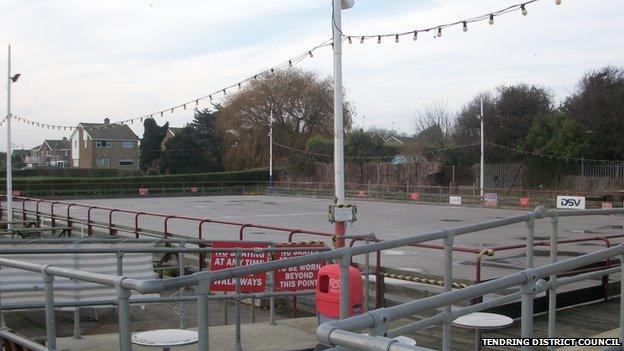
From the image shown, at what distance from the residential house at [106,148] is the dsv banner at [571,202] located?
220ft

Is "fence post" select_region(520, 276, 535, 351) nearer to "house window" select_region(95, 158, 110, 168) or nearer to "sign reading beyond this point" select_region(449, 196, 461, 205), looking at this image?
"sign reading beyond this point" select_region(449, 196, 461, 205)

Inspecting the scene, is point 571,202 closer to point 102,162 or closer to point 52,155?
point 102,162

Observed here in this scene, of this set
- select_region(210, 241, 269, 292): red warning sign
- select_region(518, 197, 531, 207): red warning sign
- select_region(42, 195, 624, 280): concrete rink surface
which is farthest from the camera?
select_region(518, 197, 531, 207): red warning sign

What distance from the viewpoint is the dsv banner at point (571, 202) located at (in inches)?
1299

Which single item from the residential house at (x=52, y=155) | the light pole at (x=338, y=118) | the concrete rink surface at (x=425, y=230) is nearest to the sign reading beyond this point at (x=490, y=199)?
the concrete rink surface at (x=425, y=230)

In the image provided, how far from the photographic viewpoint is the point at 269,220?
3102cm

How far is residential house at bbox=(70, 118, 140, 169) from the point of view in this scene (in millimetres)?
90375

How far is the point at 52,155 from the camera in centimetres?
11938

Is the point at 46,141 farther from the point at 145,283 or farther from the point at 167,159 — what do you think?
the point at 145,283

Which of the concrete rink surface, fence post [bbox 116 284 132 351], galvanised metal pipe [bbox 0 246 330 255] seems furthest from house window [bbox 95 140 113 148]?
fence post [bbox 116 284 132 351]

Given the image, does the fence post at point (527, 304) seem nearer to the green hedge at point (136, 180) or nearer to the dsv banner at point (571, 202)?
the dsv banner at point (571, 202)

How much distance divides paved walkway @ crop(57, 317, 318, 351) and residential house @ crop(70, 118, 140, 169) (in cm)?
8452

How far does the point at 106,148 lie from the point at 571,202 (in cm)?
7125

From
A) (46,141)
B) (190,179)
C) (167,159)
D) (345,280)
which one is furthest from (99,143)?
(345,280)
